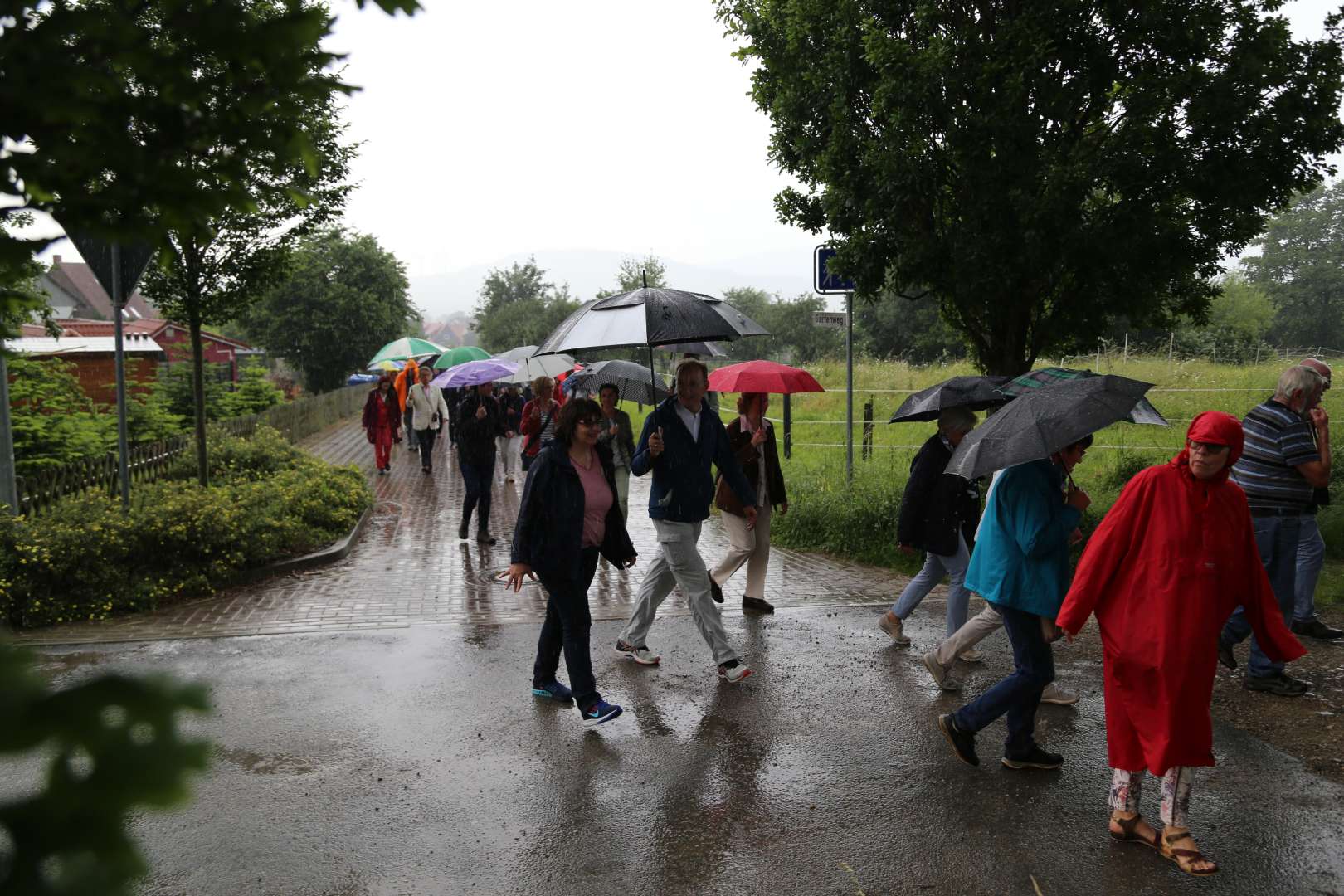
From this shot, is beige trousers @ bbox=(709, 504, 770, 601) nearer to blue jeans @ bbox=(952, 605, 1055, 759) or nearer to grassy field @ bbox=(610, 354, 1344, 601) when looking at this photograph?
grassy field @ bbox=(610, 354, 1344, 601)

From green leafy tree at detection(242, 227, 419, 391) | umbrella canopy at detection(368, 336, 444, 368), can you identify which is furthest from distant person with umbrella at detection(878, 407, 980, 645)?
green leafy tree at detection(242, 227, 419, 391)

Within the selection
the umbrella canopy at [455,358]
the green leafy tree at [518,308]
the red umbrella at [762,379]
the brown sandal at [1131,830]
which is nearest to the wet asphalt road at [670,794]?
the brown sandal at [1131,830]

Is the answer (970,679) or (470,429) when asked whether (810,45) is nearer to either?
(470,429)

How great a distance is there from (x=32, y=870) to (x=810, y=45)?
385 inches

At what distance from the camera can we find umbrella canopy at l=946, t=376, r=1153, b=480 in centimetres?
446

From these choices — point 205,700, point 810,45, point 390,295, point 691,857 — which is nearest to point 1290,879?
point 691,857

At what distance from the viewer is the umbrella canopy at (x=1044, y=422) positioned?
4457mm

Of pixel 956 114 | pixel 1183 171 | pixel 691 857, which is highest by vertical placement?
pixel 956 114

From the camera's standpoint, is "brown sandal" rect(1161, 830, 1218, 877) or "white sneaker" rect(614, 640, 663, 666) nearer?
"brown sandal" rect(1161, 830, 1218, 877)

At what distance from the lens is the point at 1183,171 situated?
332 inches

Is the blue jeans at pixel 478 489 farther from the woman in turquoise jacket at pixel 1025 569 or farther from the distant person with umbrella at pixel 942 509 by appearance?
the woman in turquoise jacket at pixel 1025 569

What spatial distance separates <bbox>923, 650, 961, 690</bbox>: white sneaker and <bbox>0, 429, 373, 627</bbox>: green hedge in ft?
19.1

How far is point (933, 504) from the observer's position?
6500 mm

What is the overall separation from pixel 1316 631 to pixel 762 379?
14.3 feet
